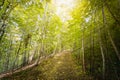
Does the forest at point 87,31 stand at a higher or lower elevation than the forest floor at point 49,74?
higher

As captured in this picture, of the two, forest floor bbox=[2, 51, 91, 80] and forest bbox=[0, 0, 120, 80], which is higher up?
forest bbox=[0, 0, 120, 80]

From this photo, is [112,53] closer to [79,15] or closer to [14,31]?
[79,15]

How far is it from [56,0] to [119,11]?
12.2 meters

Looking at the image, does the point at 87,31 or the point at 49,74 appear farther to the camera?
the point at 87,31

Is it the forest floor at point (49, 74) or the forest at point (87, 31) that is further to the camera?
the forest floor at point (49, 74)

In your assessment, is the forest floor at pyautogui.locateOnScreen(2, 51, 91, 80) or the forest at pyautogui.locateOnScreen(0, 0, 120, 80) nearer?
the forest at pyautogui.locateOnScreen(0, 0, 120, 80)

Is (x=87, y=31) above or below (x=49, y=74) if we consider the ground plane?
above

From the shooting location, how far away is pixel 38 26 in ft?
70.2

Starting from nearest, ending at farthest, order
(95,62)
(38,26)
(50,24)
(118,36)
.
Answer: (118,36), (95,62), (38,26), (50,24)

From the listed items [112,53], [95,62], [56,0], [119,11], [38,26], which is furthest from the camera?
[38,26]

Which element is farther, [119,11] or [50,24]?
[50,24]

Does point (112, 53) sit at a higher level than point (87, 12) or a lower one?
lower

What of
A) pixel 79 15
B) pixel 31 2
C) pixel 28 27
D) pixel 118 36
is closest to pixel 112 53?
pixel 118 36

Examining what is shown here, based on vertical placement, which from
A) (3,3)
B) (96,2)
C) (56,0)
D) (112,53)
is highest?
(56,0)
